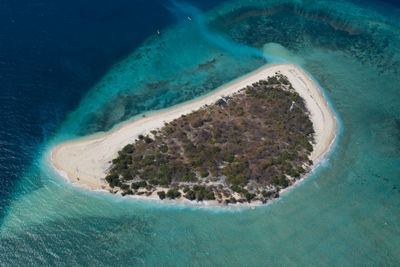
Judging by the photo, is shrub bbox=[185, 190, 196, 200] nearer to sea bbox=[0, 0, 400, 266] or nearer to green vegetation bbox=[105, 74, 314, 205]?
green vegetation bbox=[105, 74, 314, 205]

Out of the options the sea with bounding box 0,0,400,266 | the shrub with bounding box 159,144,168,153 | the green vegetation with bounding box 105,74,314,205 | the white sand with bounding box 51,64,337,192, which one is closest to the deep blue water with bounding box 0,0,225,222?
the sea with bounding box 0,0,400,266

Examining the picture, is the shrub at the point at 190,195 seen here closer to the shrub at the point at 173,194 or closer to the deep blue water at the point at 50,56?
the shrub at the point at 173,194

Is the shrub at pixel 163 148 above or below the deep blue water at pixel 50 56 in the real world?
below

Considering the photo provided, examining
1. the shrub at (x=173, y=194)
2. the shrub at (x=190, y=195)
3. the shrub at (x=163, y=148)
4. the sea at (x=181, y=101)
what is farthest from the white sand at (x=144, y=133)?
the shrub at (x=190, y=195)

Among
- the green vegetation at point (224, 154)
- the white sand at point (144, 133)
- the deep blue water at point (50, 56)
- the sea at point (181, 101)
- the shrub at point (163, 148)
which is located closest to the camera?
the sea at point (181, 101)

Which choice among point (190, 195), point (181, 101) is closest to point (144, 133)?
point (181, 101)

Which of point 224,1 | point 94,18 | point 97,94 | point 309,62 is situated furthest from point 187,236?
point 224,1

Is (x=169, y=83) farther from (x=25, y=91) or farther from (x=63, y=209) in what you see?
(x=63, y=209)
